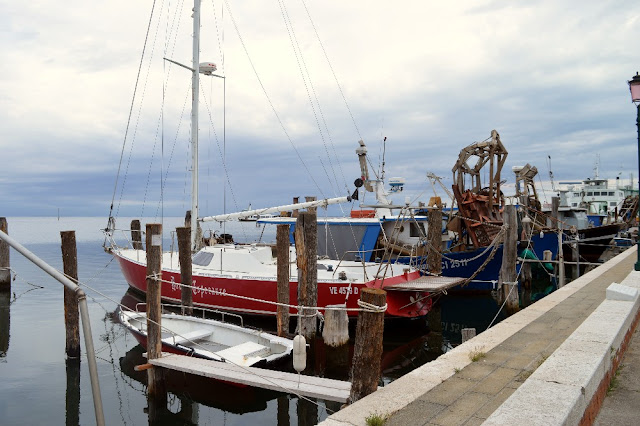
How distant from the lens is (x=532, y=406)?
3857 millimetres

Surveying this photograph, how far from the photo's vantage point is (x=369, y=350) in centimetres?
569

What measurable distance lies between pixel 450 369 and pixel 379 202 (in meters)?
15.7

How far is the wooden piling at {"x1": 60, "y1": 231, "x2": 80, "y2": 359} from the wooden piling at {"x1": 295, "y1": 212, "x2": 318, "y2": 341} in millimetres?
5590

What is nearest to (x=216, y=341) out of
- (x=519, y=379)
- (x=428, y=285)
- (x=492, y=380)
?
(x=428, y=285)

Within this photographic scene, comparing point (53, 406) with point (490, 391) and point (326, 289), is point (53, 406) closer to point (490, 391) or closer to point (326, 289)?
point (326, 289)

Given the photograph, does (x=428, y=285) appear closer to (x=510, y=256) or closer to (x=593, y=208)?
(x=510, y=256)

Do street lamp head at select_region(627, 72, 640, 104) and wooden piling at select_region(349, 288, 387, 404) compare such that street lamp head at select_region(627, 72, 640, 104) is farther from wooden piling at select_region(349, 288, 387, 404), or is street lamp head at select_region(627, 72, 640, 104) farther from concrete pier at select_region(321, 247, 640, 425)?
wooden piling at select_region(349, 288, 387, 404)

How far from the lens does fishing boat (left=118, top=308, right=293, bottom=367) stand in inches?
388

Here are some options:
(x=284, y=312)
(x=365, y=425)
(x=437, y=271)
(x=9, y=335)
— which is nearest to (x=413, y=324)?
(x=437, y=271)

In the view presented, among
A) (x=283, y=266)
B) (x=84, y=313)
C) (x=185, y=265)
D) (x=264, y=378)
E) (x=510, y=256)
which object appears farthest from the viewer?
(x=510, y=256)

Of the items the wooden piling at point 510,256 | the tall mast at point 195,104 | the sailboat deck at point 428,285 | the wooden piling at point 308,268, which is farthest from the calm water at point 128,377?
the tall mast at point 195,104

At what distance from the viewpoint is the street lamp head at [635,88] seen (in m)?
10.2

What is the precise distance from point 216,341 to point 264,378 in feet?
13.4

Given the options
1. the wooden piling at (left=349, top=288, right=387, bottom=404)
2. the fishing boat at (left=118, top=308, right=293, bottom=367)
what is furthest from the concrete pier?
the fishing boat at (left=118, top=308, right=293, bottom=367)
